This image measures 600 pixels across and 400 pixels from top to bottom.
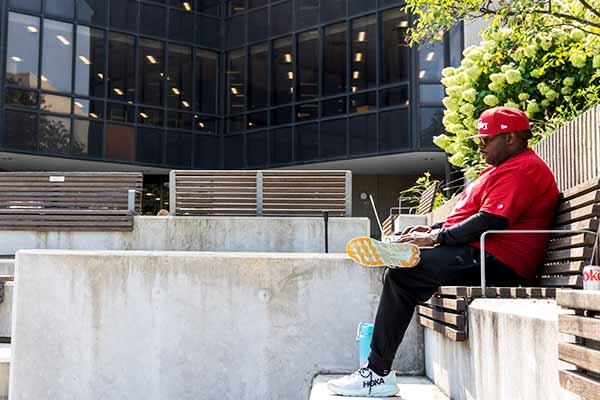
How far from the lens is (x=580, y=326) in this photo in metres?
2.18

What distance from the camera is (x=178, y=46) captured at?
21.0 metres

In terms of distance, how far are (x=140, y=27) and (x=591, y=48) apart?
1526 centimetres

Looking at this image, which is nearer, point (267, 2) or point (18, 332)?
point (18, 332)

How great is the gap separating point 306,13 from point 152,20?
445 cm

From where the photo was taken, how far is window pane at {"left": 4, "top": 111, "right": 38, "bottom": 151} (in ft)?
58.7

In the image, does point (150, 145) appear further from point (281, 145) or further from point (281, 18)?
point (281, 18)

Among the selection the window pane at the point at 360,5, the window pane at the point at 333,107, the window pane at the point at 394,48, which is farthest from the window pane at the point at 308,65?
the window pane at the point at 394,48

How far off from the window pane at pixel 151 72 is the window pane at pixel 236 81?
2022 millimetres

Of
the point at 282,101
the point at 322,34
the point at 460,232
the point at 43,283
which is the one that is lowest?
the point at 43,283

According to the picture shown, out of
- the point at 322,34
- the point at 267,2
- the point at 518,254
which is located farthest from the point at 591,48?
the point at 267,2

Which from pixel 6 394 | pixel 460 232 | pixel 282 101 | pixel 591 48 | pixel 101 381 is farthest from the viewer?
pixel 282 101

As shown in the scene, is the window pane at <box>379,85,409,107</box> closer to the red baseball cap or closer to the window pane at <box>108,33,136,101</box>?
the window pane at <box>108,33,136,101</box>

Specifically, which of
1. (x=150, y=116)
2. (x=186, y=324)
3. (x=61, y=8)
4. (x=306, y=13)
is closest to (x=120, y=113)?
(x=150, y=116)

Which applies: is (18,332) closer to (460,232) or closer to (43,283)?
(43,283)
